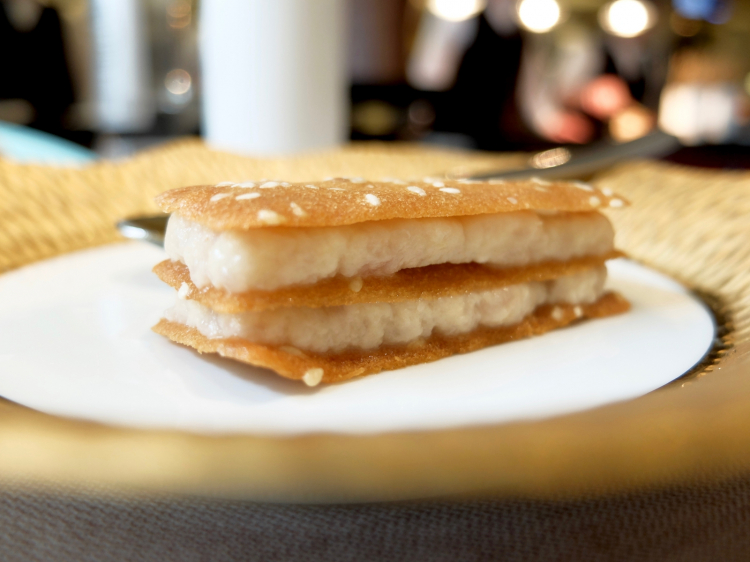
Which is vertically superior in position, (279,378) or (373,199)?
(373,199)

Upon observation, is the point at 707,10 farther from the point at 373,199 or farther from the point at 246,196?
the point at 246,196

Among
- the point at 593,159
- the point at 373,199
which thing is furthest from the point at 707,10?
the point at 373,199

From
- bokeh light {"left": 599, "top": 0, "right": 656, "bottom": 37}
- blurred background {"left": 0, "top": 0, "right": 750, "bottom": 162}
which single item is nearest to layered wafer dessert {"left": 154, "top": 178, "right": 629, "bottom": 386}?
blurred background {"left": 0, "top": 0, "right": 750, "bottom": 162}

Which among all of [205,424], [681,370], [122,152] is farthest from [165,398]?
[122,152]

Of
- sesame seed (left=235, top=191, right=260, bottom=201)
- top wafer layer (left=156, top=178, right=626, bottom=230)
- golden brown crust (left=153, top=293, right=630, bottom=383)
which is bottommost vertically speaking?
golden brown crust (left=153, top=293, right=630, bottom=383)

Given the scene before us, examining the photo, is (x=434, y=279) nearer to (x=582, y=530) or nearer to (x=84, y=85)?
(x=582, y=530)

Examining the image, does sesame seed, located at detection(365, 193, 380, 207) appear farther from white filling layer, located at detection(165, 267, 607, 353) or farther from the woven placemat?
the woven placemat
